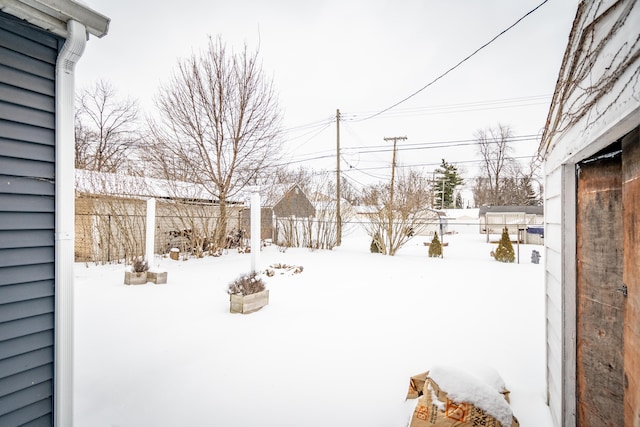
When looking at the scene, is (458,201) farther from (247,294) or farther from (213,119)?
(247,294)

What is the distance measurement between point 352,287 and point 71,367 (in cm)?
435

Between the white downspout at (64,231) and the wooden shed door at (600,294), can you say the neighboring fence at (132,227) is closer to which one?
the white downspout at (64,231)

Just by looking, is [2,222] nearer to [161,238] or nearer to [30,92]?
[30,92]

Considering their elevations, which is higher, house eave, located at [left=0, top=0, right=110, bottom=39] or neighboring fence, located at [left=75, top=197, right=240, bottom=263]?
house eave, located at [left=0, top=0, right=110, bottom=39]

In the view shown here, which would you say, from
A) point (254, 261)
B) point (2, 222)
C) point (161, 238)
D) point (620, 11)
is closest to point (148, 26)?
point (161, 238)

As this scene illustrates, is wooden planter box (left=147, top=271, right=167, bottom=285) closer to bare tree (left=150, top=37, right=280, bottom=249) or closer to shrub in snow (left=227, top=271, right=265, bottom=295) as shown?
shrub in snow (left=227, top=271, right=265, bottom=295)

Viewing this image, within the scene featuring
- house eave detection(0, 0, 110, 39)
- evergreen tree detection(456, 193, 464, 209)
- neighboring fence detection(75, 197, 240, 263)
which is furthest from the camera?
evergreen tree detection(456, 193, 464, 209)

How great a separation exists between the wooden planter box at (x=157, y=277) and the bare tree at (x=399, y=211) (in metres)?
6.44

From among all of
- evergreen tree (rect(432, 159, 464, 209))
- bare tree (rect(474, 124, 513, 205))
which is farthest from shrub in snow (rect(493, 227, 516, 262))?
evergreen tree (rect(432, 159, 464, 209))

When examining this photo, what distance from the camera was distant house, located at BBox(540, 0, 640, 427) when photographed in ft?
3.09

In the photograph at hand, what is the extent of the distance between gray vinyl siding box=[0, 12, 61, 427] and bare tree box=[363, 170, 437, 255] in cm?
868

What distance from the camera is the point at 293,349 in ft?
9.68

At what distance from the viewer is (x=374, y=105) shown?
1140cm

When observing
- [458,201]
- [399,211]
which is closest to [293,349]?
[399,211]
